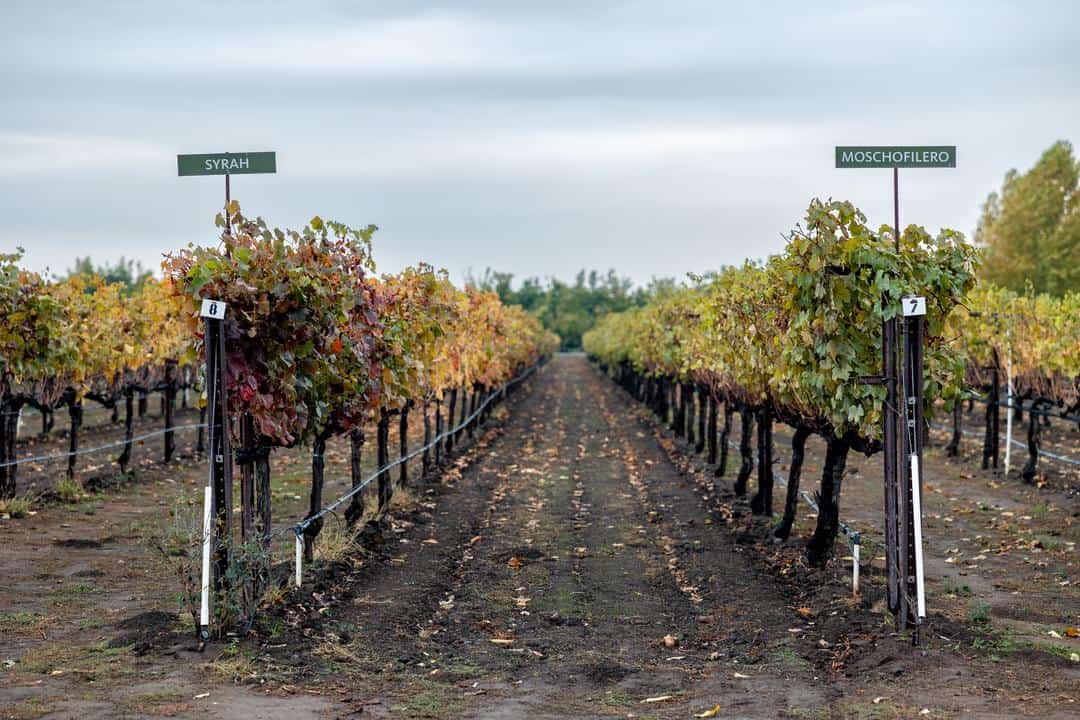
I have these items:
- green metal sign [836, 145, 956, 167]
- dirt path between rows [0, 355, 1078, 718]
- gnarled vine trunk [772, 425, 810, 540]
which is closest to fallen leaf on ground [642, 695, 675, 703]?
dirt path between rows [0, 355, 1078, 718]

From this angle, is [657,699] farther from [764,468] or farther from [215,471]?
[764,468]

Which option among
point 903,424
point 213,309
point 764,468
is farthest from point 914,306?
point 764,468

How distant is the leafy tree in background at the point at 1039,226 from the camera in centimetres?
6119

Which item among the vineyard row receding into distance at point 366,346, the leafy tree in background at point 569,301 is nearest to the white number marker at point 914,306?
the vineyard row receding into distance at point 366,346

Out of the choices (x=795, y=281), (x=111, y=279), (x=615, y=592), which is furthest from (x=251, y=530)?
(x=111, y=279)

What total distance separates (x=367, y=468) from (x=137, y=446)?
7.82 m

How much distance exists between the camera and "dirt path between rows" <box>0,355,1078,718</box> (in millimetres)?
8125

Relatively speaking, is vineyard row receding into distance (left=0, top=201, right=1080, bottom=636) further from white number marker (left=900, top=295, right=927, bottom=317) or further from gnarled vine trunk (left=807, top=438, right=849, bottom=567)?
white number marker (left=900, top=295, right=927, bottom=317)

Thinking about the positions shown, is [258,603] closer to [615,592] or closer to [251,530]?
[251,530]

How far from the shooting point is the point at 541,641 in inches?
410

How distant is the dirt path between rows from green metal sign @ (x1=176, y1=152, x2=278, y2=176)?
393cm

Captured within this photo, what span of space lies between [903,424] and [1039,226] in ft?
192

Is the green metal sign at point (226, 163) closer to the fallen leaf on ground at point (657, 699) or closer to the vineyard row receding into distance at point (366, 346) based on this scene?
the vineyard row receding into distance at point (366, 346)

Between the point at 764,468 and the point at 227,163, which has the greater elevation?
the point at 227,163
